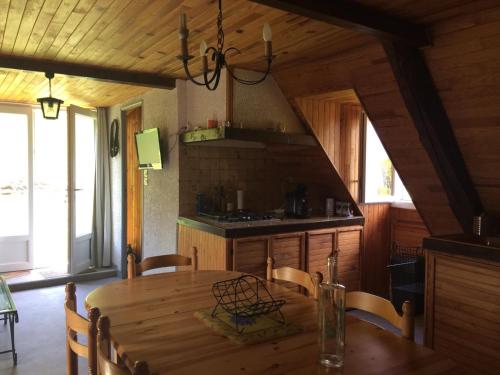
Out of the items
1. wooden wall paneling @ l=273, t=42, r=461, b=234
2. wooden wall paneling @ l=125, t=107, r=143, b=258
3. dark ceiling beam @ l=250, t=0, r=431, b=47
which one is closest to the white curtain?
wooden wall paneling @ l=125, t=107, r=143, b=258

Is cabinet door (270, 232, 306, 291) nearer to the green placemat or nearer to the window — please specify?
the window

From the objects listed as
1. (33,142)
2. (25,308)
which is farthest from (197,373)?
(33,142)

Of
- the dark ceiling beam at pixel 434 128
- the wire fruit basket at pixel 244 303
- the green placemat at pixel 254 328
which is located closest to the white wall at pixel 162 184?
the wire fruit basket at pixel 244 303

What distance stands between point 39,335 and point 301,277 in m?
2.54

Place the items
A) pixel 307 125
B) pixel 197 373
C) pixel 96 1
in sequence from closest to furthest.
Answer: pixel 197 373
pixel 96 1
pixel 307 125

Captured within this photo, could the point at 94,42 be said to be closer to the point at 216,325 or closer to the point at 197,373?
the point at 216,325

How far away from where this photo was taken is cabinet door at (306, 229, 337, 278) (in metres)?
3.79

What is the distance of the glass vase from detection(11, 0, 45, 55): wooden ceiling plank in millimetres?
2041

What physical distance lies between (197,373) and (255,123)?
2.82 metres

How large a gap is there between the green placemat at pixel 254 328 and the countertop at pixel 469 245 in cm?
152

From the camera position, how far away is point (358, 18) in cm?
217

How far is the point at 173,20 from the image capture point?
2465 mm

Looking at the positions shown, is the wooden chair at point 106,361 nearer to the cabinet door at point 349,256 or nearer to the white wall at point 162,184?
the white wall at point 162,184

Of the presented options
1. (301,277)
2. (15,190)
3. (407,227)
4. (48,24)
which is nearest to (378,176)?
(407,227)
